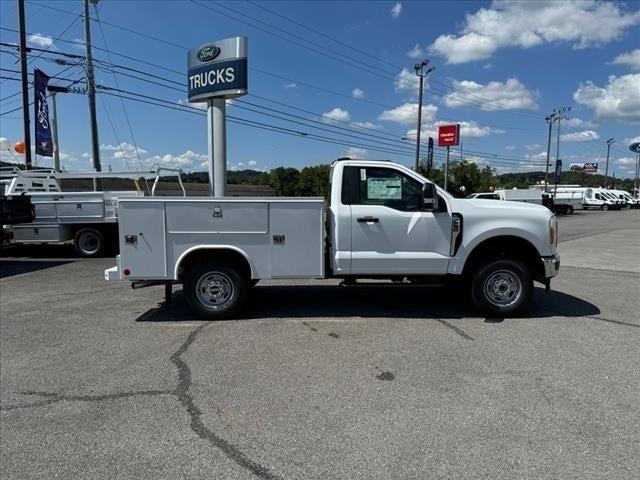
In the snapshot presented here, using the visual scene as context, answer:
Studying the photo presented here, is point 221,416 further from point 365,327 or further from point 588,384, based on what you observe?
point 588,384

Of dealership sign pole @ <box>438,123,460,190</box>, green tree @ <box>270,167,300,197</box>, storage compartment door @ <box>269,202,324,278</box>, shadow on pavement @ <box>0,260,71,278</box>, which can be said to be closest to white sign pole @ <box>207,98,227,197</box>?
shadow on pavement @ <box>0,260,71,278</box>

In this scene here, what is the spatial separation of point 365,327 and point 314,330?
669 mm

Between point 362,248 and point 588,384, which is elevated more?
point 362,248

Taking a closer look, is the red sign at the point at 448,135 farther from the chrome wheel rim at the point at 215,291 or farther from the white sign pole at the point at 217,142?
the chrome wheel rim at the point at 215,291

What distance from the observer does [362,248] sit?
6531 millimetres

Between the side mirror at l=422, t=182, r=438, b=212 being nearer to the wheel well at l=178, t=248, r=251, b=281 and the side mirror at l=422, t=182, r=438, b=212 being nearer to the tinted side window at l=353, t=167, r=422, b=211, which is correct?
the tinted side window at l=353, t=167, r=422, b=211

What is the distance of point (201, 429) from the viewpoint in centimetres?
368

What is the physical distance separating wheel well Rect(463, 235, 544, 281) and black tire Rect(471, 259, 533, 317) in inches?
6.2

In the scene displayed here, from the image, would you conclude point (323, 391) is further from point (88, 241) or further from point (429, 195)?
point (88, 241)

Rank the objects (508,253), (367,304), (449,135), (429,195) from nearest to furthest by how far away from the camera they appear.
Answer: (429,195), (508,253), (367,304), (449,135)

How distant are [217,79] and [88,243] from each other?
6.48 m

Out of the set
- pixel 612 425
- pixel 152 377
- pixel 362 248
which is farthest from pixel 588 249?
pixel 152 377

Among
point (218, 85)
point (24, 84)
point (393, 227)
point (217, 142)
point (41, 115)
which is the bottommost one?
point (393, 227)

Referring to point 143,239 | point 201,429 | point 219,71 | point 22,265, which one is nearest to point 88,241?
point 22,265
